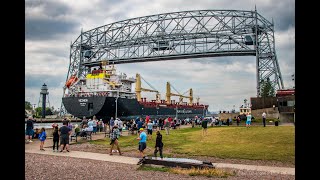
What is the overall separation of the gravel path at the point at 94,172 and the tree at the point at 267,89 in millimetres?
52831

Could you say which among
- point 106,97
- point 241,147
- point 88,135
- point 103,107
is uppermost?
point 106,97

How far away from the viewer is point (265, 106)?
4969cm

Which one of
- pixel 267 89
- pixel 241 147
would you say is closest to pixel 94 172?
pixel 241 147

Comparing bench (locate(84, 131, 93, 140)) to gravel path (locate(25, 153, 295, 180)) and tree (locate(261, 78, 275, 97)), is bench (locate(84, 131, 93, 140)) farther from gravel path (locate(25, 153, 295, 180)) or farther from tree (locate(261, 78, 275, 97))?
tree (locate(261, 78, 275, 97))

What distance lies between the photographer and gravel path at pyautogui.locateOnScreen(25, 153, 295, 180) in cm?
1012

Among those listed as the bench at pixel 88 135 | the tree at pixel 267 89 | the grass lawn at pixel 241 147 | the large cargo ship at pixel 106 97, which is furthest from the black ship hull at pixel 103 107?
the grass lawn at pixel 241 147

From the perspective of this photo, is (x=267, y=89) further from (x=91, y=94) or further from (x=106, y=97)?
(x=91, y=94)

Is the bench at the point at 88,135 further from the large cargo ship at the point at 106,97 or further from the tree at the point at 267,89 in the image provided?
the tree at the point at 267,89

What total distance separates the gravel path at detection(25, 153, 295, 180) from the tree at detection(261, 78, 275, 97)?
52.8 meters

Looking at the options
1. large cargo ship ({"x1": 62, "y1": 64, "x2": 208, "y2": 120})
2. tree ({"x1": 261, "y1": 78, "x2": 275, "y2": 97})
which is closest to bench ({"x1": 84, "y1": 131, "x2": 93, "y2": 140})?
large cargo ship ({"x1": 62, "y1": 64, "x2": 208, "y2": 120})

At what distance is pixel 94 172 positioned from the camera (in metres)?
10.9

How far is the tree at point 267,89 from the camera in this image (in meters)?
61.6

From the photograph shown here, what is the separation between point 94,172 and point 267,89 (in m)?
55.8
